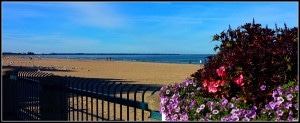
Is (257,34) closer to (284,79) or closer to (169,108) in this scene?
(284,79)

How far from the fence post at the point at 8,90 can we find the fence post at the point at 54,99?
1.46 meters

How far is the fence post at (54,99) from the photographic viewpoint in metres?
5.56

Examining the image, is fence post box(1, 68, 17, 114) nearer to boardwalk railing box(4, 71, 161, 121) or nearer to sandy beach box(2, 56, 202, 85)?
boardwalk railing box(4, 71, 161, 121)

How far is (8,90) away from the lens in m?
7.12

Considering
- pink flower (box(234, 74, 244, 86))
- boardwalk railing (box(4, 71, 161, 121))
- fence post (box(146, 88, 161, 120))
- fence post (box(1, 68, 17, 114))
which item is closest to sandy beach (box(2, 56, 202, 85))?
fence post (box(1, 68, 17, 114))

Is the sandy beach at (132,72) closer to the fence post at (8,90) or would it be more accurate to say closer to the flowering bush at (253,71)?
the fence post at (8,90)

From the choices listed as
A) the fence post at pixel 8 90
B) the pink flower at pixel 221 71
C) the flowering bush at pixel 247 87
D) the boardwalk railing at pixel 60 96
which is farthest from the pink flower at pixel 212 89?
the fence post at pixel 8 90

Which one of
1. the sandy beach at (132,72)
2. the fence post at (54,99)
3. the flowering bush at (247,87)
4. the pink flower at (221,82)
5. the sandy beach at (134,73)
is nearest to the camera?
the flowering bush at (247,87)

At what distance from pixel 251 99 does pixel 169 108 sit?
82cm

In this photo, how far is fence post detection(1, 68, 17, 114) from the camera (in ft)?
22.5

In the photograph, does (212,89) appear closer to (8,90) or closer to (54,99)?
(54,99)

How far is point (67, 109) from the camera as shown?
5770mm

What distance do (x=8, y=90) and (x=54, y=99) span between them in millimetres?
1834

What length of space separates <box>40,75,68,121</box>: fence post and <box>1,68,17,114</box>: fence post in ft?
4.78
